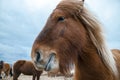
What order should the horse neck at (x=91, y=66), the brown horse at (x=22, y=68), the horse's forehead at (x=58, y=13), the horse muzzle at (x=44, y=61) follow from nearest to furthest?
the horse muzzle at (x=44, y=61) < the horse neck at (x=91, y=66) < the horse's forehead at (x=58, y=13) < the brown horse at (x=22, y=68)

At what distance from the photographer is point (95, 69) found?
3.10m

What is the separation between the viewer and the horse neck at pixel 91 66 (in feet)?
10.2

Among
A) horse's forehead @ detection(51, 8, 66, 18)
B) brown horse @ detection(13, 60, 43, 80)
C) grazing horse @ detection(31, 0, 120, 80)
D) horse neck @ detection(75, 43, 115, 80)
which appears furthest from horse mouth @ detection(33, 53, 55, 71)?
brown horse @ detection(13, 60, 43, 80)

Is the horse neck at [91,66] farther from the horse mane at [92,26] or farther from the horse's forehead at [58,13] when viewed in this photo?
the horse's forehead at [58,13]

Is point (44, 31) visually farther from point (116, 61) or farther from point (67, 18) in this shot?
point (116, 61)

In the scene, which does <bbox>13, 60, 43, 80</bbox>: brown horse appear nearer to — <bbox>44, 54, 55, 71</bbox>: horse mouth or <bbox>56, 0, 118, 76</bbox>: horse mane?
<bbox>56, 0, 118, 76</bbox>: horse mane

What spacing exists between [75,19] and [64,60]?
0.56 meters

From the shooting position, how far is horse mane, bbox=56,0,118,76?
10.4 feet

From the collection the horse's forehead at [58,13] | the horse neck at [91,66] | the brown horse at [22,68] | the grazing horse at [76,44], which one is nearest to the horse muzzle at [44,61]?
the grazing horse at [76,44]

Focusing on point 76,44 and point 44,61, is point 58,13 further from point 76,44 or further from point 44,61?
point 44,61

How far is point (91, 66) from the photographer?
3.11 meters

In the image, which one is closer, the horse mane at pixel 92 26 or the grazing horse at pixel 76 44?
the grazing horse at pixel 76 44

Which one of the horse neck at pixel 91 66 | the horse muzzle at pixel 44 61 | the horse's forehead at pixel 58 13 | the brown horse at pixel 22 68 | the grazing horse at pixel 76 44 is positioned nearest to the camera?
the horse muzzle at pixel 44 61

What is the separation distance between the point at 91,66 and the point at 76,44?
320 mm
